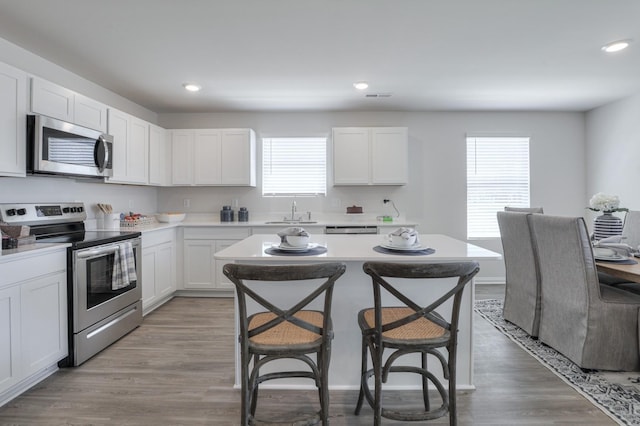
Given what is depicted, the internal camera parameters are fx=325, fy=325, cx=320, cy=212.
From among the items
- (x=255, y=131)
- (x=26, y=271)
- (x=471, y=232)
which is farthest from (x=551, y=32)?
(x=26, y=271)

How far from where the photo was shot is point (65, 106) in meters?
2.73

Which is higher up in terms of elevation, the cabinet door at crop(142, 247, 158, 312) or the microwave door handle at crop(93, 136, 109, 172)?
the microwave door handle at crop(93, 136, 109, 172)

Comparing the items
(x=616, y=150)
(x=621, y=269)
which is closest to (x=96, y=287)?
(x=621, y=269)

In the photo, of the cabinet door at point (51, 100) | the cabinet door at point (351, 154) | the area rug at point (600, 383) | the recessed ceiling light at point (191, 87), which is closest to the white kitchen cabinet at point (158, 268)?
the cabinet door at point (51, 100)

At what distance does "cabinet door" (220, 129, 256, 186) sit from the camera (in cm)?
435

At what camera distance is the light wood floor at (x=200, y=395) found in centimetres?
184

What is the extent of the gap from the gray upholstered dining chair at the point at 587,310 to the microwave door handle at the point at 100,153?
12.6ft

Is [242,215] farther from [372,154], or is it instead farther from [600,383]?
[600,383]

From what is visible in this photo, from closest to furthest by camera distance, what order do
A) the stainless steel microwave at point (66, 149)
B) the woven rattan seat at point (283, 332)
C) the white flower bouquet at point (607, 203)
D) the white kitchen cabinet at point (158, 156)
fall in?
1. the woven rattan seat at point (283, 332)
2. the stainless steel microwave at point (66, 149)
3. the white flower bouquet at point (607, 203)
4. the white kitchen cabinet at point (158, 156)

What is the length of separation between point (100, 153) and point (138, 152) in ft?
2.42

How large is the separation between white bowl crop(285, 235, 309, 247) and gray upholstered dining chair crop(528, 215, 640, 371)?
1821mm

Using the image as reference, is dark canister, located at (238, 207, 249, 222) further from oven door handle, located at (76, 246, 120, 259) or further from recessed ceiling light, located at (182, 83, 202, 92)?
oven door handle, located at (76, 246, 120, 259)

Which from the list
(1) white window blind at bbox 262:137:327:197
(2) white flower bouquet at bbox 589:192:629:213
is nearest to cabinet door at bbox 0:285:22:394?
(1) white window blind at bbox 262:137:327:197

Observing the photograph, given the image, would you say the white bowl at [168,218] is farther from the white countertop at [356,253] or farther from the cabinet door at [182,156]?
the white countertop at [356,253]
